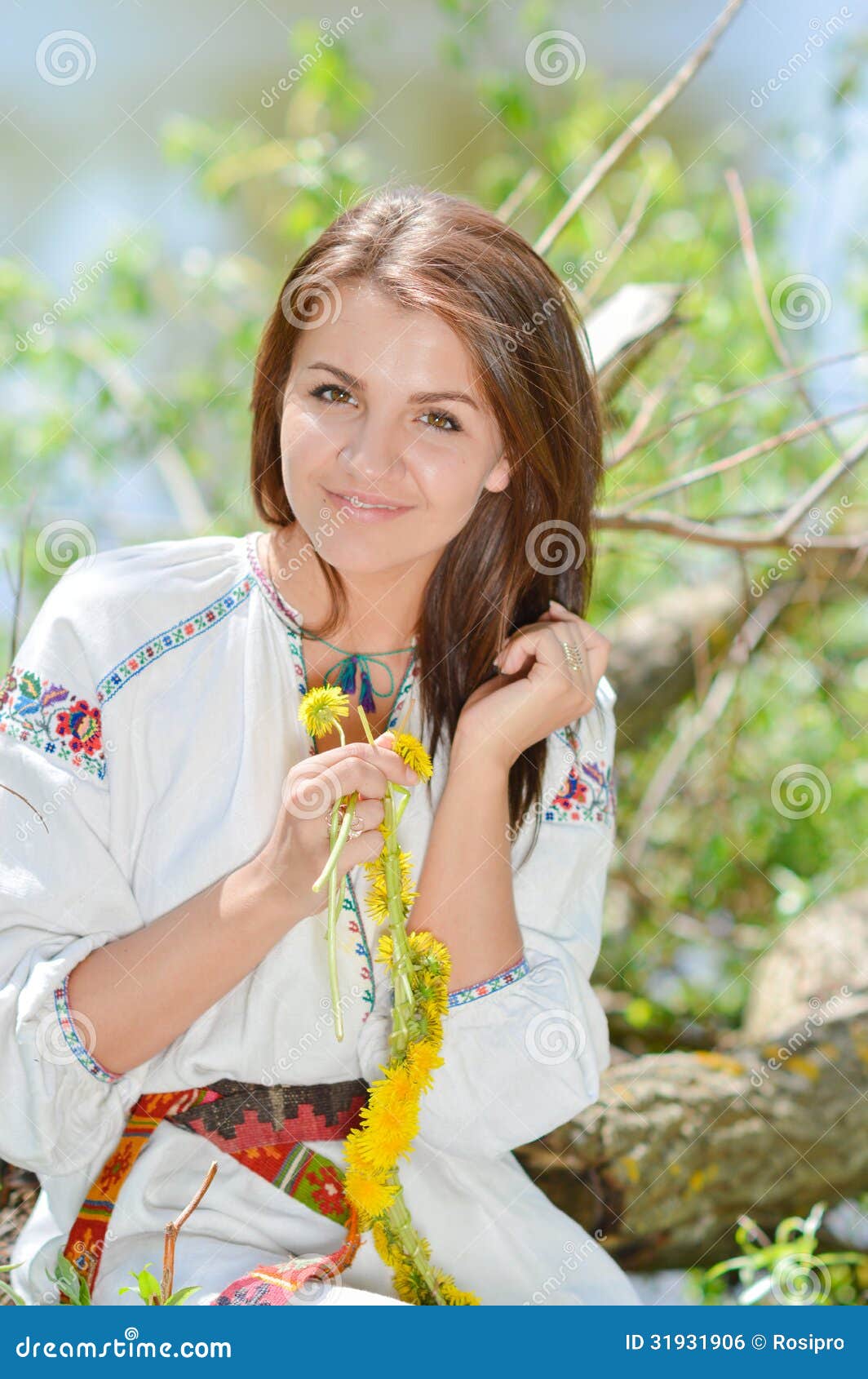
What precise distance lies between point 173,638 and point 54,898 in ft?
1.10

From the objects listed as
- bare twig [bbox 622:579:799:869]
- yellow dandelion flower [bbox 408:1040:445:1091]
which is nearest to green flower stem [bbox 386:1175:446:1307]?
yellow dandelion flower [bbox 408:1040:445:1091]

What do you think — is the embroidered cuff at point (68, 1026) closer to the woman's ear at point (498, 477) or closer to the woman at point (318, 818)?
the woman at point (318, 818)

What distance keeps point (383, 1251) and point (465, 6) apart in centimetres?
227

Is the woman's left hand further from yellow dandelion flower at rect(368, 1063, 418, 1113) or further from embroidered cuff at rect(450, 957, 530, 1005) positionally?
yellow dandelion flower at rect(368, 1063, 418, 1113)

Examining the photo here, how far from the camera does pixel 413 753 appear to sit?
134 centimetres

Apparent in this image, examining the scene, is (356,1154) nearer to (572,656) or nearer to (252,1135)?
(252,1135)

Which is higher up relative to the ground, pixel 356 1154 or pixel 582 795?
pixel 582 795

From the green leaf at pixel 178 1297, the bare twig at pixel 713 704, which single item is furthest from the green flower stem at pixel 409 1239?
the bare twig at pixel 713 704

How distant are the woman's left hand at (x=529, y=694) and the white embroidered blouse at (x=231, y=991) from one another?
0.12 meters

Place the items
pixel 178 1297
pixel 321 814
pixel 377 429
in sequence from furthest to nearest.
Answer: pixel 377 429
pixel 321 814
pixel 178 1297

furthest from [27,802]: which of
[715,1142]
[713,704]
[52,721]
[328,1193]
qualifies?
[713,704]

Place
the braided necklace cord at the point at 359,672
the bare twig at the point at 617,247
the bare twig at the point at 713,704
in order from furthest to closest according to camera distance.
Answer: the bare twig at the point at 713,704 → the bare twig at the point at 617,247 → the braided necklace cord at the point at 359,672

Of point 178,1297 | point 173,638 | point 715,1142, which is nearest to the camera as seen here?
point 178,1297

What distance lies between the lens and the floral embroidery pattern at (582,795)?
5.40ft
